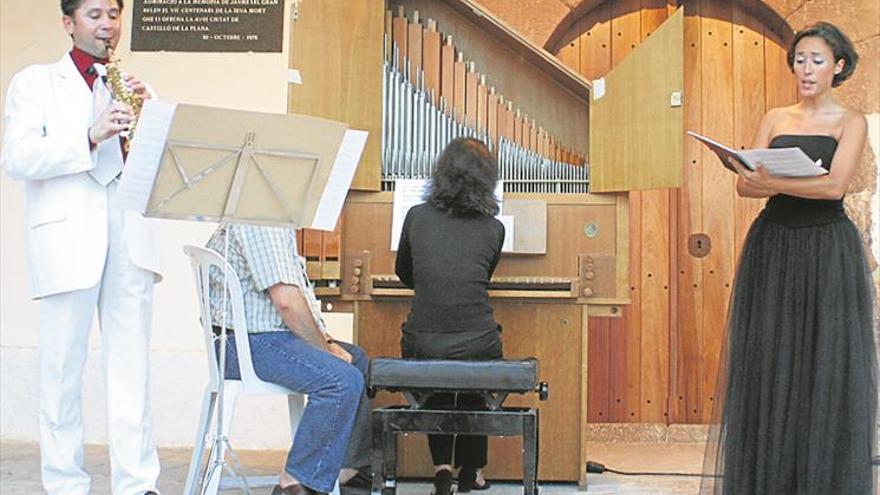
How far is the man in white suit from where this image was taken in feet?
11.7

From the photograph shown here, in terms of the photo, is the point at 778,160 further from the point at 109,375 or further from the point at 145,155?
the point at 109,375

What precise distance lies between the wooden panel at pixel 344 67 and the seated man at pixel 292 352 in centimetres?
101

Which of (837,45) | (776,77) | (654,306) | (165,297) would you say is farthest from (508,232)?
(776,77)

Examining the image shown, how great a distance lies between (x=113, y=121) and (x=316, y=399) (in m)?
1.12

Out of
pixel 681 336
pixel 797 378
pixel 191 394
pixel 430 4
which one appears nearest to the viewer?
pixel 797 378

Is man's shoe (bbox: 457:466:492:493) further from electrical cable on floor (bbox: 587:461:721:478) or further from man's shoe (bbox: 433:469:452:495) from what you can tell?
electrical cable on floor (bbox: 587:461:721:478)

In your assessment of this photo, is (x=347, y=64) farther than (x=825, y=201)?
Yes

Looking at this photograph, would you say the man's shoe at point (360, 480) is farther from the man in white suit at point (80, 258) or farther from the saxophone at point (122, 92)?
the saxophone at point (122, 92)

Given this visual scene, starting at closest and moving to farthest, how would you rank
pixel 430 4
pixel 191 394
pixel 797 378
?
pixel 797 378
pixel 430 4
pixel 191 394

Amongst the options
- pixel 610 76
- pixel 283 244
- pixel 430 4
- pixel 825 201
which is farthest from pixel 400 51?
pixel 825 201

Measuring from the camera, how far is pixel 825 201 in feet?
11.8

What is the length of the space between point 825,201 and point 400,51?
2.02 meters

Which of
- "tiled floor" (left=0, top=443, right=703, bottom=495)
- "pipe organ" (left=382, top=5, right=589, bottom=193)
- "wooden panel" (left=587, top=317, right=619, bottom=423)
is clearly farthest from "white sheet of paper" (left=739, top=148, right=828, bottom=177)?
"wooden panel" (left=587, top=317, right=619, bottom=423)

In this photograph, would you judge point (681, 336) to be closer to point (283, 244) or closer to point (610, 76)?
point (610, 76)
